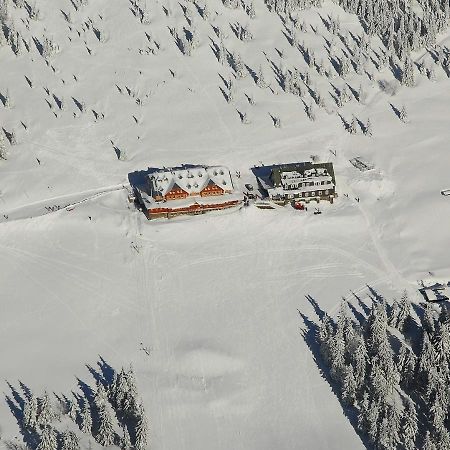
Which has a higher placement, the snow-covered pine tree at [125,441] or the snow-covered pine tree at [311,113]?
the snow-covered pine tree at [311,113]

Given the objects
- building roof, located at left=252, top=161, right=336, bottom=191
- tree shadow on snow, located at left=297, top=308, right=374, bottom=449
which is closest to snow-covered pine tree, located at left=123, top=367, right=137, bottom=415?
tree shadow on snow, located at left=297, top=308, right=374, bottom=449

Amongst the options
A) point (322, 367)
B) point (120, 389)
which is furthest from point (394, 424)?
point (120, 389)

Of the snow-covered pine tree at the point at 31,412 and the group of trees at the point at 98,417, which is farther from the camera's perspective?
the snow-covered pine tree at the point at 31,412

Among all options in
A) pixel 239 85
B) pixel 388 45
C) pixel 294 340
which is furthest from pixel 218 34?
pixel 294 340

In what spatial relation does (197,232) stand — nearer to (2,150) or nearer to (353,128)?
(2,150)

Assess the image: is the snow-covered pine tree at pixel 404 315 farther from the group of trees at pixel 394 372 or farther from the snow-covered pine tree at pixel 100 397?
the snow-covered pine tree at pixel 100 397

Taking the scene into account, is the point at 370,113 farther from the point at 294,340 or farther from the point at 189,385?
the point at 189,385

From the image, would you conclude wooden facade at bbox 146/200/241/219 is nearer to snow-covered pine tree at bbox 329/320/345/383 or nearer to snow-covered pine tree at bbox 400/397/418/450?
snow-covered pine tree at bbox 329/320/345/383

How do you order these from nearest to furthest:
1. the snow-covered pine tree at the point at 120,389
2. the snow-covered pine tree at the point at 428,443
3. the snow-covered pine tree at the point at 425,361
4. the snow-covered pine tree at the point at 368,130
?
the snow-covered pine tree at the point at 428,443 → the snow-covered pine tree at the point at 120,389 → the snow-covered pine tree at the point at 425,361 → the snow-covered pine tree at the point at 368,130

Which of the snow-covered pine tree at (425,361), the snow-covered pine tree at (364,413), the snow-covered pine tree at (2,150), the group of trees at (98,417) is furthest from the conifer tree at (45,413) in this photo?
the snow-covered pine tree at (2,150)
